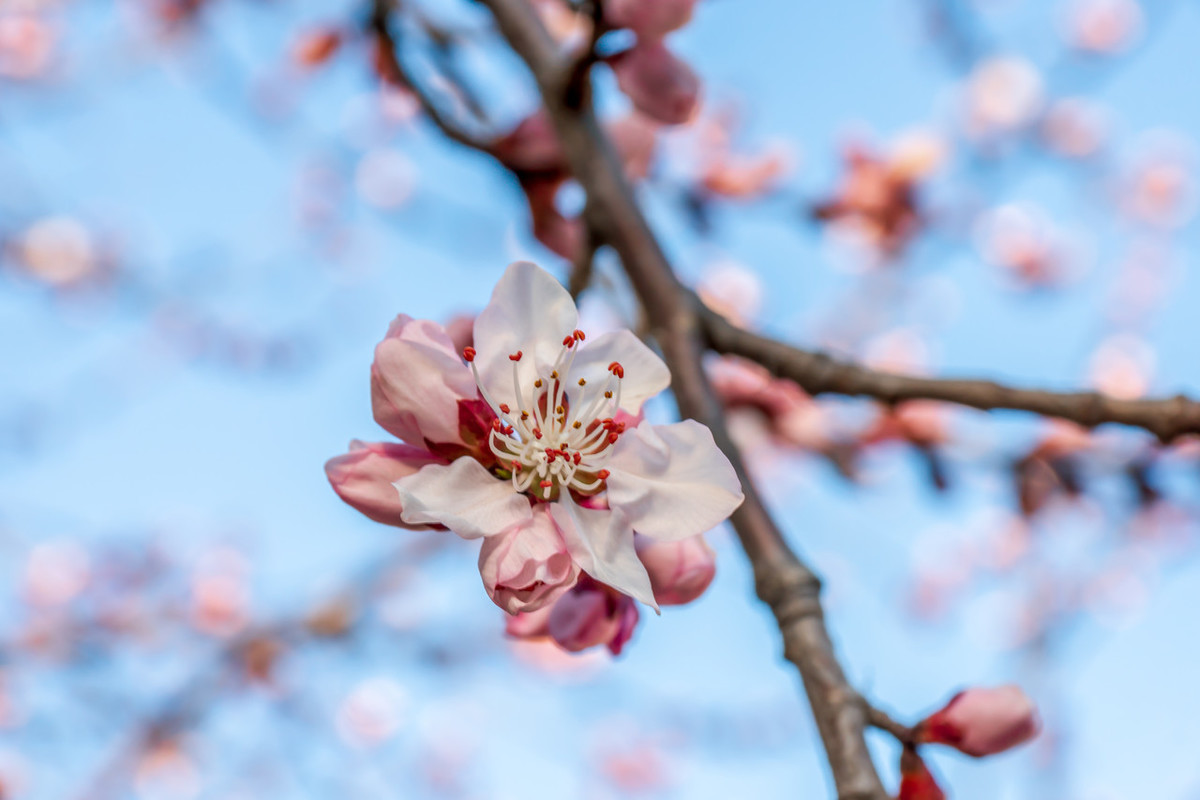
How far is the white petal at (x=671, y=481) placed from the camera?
1.88 feet

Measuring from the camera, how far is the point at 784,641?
0.71 metres

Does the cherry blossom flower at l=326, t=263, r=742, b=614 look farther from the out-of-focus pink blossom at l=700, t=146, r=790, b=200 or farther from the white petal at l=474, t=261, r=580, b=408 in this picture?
the out-of-focus pink blossom at l=700, t=146, r=790, b=200

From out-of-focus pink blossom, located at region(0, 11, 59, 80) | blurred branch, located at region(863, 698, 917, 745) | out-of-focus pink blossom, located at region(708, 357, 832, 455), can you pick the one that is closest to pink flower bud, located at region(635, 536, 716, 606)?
blurred branch, located at region(863, 698, 917, 745)

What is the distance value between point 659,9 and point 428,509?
26.2 inches

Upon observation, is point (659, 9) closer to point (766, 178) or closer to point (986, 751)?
point (986, 751)

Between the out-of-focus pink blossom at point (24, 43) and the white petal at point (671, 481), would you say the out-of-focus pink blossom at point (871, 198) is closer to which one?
the white petal at point (671, 481)

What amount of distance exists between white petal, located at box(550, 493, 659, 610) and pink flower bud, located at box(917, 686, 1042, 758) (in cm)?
32

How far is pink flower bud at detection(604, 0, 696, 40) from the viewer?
0.94 m

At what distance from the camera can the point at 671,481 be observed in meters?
0.59

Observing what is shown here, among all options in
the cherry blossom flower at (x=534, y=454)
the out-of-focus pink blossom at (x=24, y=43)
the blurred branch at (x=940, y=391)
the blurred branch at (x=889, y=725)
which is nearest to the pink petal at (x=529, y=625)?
the cherry blossom flower at (x=534, y=454)

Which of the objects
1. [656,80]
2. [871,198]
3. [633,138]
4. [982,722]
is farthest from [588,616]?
[871,198]

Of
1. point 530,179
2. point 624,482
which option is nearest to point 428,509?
point 624,482

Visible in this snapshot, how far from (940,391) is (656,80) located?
1.58 ft

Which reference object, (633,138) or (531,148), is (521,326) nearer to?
(531,148)
